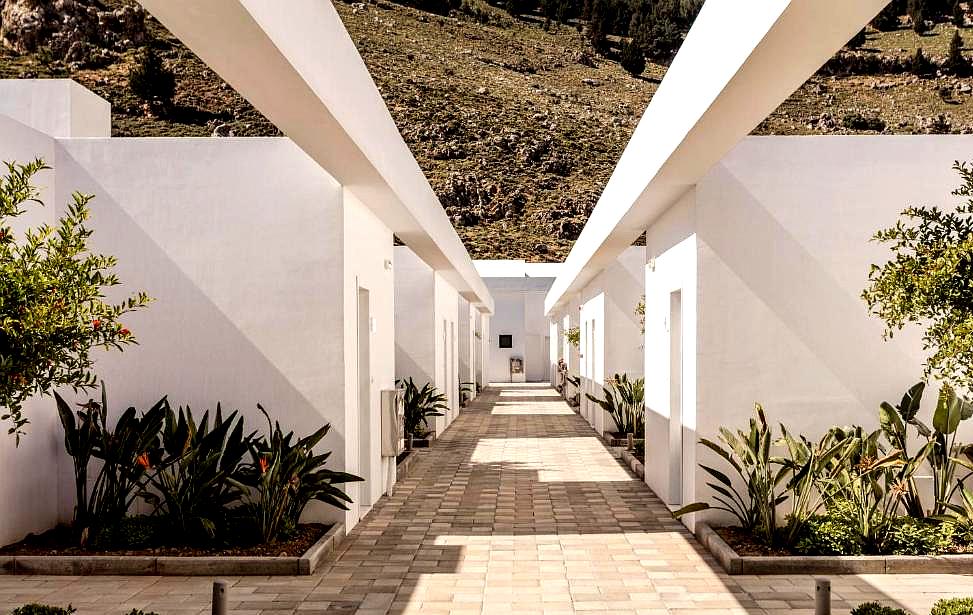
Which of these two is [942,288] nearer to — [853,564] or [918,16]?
[853,564]

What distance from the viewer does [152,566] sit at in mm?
6039

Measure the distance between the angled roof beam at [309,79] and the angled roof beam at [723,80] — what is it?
6.28ft

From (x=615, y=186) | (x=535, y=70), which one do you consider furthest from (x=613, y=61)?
(x=615, y=186)

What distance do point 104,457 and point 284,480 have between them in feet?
3.91

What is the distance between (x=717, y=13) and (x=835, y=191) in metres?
2.68

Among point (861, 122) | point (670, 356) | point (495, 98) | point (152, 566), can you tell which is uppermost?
point (495, 98)

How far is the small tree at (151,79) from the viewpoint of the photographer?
1454 inches

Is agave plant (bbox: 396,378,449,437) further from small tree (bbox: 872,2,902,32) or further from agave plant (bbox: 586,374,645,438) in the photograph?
small tree (bbox: 872,2,902,32)

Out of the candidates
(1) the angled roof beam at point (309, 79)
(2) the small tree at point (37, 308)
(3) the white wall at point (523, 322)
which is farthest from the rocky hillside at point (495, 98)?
(2) the small tree at point (37, 308)

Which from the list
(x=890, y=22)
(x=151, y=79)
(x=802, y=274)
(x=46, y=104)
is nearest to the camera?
(x=802, y=274)

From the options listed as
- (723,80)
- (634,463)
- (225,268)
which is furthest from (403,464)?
(723,80)

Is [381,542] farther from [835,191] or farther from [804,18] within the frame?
[804,18]

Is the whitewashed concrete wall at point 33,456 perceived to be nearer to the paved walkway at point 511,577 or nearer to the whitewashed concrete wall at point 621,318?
the paved walkway at point 511,577

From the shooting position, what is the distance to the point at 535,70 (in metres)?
48.1
